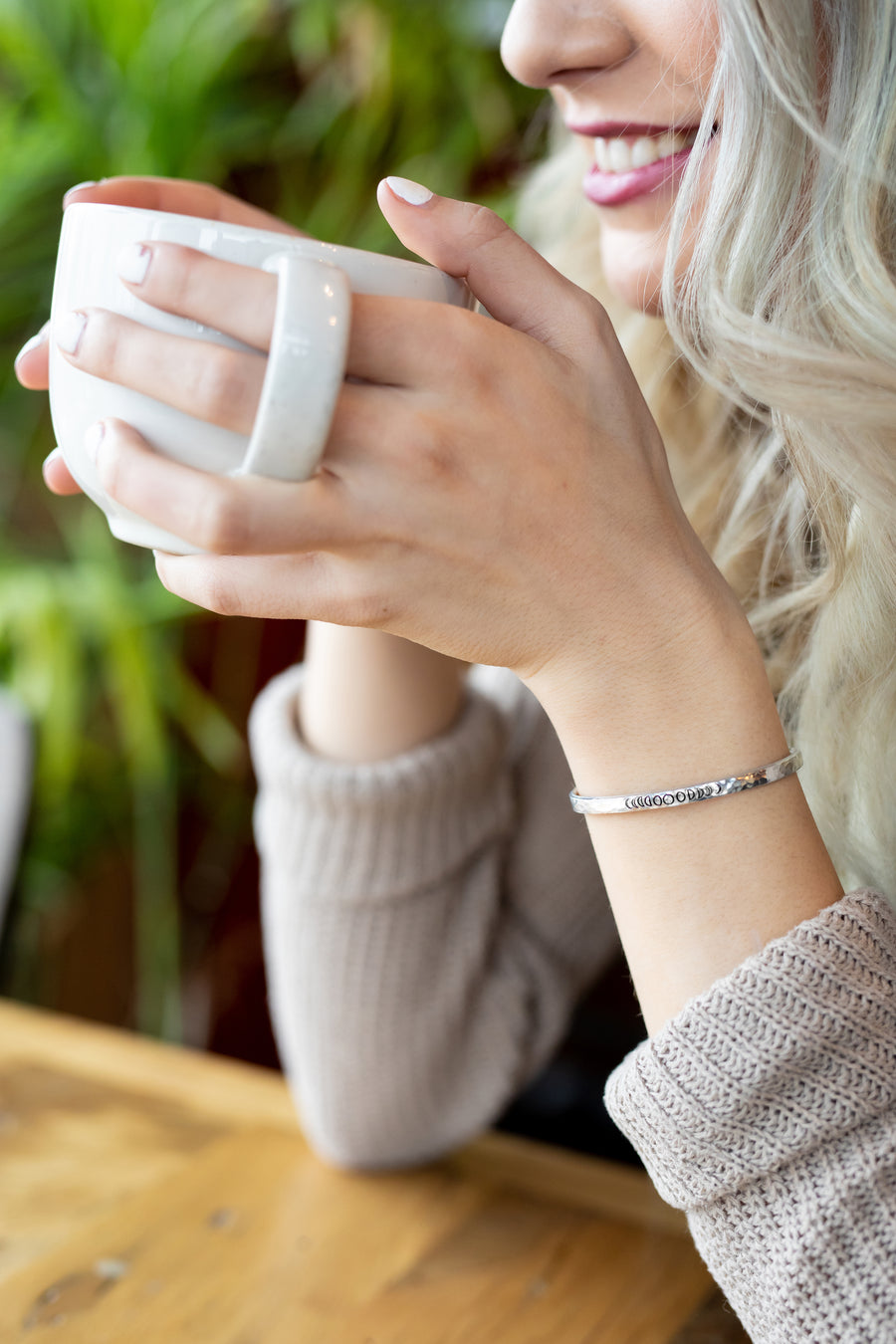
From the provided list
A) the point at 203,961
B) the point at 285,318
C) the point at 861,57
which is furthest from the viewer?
the point at 203,961

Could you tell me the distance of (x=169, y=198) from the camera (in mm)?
626

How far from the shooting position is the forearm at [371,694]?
77 cm

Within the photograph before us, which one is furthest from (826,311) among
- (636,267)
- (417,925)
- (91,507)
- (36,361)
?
(91,507)

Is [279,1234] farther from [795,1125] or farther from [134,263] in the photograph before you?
[134,263]

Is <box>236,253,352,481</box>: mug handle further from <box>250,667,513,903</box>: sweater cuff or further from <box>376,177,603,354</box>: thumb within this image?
<box>250,667,513,903</box>: sweater cuff

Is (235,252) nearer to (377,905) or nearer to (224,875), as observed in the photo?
(377,905)

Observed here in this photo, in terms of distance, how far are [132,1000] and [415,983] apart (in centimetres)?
120

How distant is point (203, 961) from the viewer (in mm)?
1862

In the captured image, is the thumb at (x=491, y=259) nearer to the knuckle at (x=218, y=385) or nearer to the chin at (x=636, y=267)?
the knuckle at (x=218, y=385)

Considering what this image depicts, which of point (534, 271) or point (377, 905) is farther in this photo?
point (377, 905)

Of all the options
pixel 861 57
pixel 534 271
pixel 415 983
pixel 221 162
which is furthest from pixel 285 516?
pixel 221 162

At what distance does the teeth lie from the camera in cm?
62

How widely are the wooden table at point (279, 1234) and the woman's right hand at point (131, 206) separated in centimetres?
37

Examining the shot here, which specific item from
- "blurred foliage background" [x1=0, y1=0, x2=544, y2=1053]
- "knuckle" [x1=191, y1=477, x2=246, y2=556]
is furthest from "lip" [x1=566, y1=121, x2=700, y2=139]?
"blurred foliage background" [x1=0, y1=0, x2=544, y2=1053]
